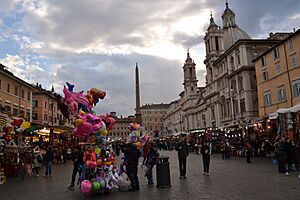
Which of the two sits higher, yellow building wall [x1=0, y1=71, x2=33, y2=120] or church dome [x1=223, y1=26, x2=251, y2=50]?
church dome [x1=223, y1=26, x2=251, y2=50]

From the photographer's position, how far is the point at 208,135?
36.5m

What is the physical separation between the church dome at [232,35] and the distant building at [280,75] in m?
28.7

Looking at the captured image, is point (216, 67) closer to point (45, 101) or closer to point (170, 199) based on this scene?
point (45, 101)

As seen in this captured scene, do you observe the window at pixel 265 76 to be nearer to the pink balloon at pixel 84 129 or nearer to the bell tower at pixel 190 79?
the pink balloon at pixel 84 129

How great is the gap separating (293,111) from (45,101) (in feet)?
119

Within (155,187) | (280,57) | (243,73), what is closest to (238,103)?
(243,73)

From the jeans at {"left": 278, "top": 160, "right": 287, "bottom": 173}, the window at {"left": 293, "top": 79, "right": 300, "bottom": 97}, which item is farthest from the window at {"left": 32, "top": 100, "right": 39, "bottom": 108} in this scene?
the jeans at {"left": 278, "top": 160, "right": 287, "bottom": 173}

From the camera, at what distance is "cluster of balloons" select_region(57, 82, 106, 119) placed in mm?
10266

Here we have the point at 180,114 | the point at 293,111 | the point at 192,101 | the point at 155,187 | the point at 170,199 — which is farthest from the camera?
the point at 180,114

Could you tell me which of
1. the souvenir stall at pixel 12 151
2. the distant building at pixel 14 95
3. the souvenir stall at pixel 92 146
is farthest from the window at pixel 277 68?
the distant building at pixel 14 95

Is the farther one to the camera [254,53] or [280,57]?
[254,53]

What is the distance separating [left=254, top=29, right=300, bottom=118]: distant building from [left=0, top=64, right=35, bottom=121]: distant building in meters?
26.1

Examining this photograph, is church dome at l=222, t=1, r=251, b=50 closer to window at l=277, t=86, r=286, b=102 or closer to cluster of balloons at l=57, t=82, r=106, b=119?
window at l=277, t=86, r=286, b=102

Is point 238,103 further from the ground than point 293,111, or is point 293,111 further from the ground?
point 238,103
